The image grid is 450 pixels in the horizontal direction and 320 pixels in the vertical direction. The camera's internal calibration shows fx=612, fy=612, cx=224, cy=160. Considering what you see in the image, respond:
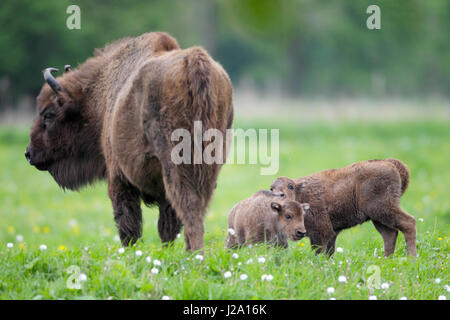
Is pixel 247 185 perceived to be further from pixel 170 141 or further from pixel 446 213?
pixel 170 141

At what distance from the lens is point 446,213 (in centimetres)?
1091

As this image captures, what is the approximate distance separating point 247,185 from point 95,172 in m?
8.84

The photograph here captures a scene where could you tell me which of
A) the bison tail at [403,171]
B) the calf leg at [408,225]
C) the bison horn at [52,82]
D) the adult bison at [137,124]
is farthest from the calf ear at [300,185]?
the bison horn at [52,82]

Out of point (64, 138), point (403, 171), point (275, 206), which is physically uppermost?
point (64, 138)

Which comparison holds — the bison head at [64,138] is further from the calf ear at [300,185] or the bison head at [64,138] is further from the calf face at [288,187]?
the calf ear at [300,185]

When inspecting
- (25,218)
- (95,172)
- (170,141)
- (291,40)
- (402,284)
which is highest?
(291,40)

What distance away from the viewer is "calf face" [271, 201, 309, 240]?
634cm

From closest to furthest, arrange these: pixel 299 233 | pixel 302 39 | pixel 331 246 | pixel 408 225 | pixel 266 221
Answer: pixel 408 225, pixel 299 233, pixel 331 246, pixel 266 221, pixel 302 39

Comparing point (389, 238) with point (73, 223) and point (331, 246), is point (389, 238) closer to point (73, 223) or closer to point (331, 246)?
point (331, 246)

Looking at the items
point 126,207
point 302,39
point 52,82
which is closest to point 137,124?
point 126,207

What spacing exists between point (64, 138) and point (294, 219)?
118 inches

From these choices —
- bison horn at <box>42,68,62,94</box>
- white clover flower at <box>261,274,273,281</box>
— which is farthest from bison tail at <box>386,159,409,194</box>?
bison horn at <box>42,68,62,94</box>

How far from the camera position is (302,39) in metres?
44.8
